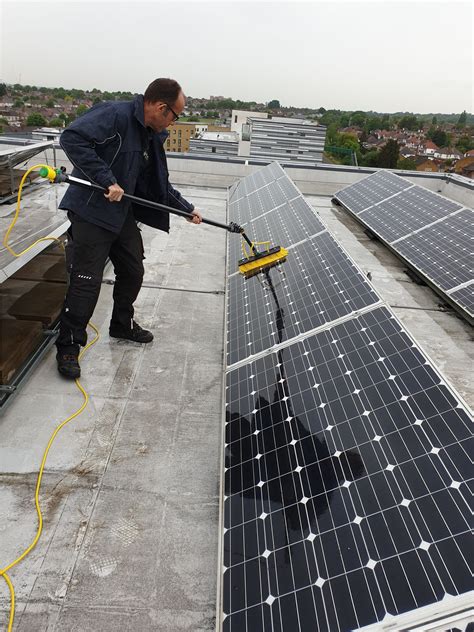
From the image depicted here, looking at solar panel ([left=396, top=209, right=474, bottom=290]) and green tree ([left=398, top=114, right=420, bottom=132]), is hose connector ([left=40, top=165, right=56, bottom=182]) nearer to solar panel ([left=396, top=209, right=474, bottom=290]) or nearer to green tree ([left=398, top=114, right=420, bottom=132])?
solar panel ([left=396, top=209, right=474, bottom=290])

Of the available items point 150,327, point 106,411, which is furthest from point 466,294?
point 106,411

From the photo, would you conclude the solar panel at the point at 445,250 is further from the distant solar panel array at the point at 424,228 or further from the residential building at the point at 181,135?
the residential building at the point at 181,135

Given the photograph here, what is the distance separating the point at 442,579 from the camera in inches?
89.6

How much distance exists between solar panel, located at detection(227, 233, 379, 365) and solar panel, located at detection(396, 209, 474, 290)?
3.05m

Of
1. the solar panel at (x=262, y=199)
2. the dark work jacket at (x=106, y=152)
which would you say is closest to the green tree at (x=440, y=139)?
the solar panel at (x=262, y=199)

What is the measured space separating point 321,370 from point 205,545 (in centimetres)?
183

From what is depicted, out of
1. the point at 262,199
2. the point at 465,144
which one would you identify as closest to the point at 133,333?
the point at 262,199

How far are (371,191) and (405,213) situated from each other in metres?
2.71

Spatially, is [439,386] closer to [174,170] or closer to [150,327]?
[150,327]

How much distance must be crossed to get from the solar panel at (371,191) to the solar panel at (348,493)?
1018 cm

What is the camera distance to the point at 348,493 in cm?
296

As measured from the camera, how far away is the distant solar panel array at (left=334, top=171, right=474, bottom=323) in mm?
8250

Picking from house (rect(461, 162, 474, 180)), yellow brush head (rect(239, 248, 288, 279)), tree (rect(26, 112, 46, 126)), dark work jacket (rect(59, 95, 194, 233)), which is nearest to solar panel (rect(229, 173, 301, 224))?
yellow brush head (rect(239, 248, 288, 279))

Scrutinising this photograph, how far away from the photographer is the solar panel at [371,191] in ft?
44.3
